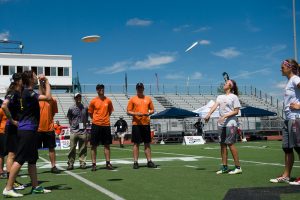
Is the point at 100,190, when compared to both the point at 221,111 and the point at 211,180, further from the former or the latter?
the point at 221,111

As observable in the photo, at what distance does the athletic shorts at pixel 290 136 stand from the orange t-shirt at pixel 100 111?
486 centimetres

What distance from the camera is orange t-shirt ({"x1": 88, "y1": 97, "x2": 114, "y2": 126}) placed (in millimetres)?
10547

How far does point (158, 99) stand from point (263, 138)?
22116mm

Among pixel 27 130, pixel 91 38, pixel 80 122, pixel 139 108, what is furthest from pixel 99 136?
pixel 91 38

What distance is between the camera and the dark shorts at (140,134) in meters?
10.6

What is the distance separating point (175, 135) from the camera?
32688mm

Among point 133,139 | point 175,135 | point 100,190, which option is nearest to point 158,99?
point 175,135

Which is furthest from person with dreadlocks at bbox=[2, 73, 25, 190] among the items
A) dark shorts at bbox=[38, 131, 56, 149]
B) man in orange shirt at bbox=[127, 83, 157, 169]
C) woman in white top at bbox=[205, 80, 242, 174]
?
woman in white top at bbox=[205, 80, 242, 174]

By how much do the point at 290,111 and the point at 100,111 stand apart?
5020mm

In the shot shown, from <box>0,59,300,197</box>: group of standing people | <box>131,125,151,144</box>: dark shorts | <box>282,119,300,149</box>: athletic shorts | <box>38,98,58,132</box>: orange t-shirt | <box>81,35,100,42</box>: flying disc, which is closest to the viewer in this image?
<box>0,59,300,197</box>: group of standing people

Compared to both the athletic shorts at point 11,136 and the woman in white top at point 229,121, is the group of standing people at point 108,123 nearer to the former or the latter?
the woman in white top at point 229,121

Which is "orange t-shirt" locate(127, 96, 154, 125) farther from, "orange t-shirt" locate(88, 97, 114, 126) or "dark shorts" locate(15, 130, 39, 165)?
"dark shorts" locate(15, 130, 39, 165)

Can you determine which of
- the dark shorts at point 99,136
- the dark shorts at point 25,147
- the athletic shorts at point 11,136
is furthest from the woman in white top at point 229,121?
the athletic shorts at point 11,136

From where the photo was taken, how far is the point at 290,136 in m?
6.91
